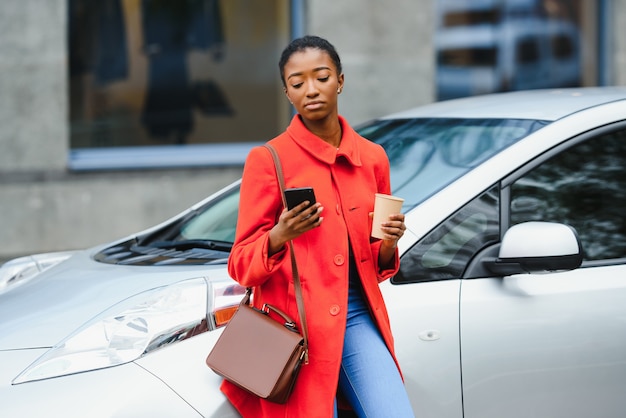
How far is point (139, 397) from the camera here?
8.00ft

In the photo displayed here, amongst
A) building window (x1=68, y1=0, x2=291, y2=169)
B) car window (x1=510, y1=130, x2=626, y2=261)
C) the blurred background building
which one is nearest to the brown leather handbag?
car window (x1=510, y1=130, x2=626, y2=261)

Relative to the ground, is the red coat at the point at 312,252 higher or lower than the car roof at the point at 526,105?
lower

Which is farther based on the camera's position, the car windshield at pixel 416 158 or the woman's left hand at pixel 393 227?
the car windshield at pixel 416 158

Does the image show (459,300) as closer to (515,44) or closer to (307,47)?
(307,47)

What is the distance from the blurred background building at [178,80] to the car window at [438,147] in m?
5.31

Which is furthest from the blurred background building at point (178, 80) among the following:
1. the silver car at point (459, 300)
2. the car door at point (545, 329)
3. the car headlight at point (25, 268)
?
the car door at point (545, 329)

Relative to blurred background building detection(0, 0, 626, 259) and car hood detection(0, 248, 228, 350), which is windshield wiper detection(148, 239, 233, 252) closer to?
car hood detection(0, 248, 228, 350)

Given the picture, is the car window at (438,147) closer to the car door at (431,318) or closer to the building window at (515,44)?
the car door at (431,318)

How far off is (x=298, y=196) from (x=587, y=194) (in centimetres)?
152

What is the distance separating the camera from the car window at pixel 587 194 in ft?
10.3

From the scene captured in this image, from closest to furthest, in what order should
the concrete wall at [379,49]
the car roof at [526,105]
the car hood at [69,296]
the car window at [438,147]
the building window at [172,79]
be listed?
the car hood at [69,296] < the car window at [438,147] < the car roof at [526,105] < the concrete wall at [379,49] < the building window at [172,79]

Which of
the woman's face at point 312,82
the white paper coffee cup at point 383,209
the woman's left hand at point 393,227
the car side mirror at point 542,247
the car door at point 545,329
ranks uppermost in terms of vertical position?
the woman's face at point 312,82

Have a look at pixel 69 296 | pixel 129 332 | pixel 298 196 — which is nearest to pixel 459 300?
pixel 298 196

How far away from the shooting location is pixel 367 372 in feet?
7.80
